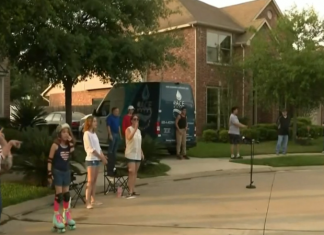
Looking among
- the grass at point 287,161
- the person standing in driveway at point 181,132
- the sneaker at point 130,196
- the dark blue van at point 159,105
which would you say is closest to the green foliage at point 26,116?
the dark blue van at point 159,105

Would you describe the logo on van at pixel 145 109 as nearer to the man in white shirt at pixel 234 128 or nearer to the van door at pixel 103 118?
the van door at pixel 103 118

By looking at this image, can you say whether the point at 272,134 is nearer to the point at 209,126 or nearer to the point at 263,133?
the point at 263,133

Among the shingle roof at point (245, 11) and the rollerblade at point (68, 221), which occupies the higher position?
the shingle roof at point (245, 11)

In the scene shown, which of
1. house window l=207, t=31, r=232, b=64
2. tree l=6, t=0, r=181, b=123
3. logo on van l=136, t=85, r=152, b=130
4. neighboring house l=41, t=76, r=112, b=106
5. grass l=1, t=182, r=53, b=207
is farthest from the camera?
neighboring house l=41, t=76, r=112, b=106

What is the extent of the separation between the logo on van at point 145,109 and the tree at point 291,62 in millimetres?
6969

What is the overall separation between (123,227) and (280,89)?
15.8 m

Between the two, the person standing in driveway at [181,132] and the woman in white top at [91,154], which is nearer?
the woman in white top at [91,154]

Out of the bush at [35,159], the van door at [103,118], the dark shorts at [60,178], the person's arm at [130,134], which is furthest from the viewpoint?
the van door at [103,118]

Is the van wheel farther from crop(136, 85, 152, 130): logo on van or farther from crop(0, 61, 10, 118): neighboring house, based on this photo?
crop(0, 61, 10, 118): neighboring house

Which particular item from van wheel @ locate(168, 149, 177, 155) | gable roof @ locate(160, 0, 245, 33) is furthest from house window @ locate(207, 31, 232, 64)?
van wheel @ locate(168, 149, 177, 155)

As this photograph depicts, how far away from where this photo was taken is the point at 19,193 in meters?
10.0

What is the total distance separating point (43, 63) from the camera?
1508cm

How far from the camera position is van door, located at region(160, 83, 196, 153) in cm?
1714

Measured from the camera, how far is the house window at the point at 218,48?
2738cm
